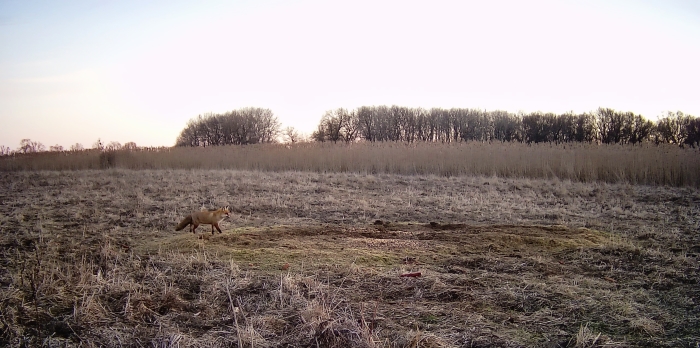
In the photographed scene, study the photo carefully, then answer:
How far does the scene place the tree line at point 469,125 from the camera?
98.0 ft

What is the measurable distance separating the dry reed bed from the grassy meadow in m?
2.26

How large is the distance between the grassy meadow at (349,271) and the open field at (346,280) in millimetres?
16

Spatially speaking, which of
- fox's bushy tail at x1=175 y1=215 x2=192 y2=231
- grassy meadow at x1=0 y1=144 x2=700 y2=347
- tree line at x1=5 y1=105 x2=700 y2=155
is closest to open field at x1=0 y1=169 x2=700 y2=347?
grassy meadow at x1=0 y1=144 x2=700 y2=347

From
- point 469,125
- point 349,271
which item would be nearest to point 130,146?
point 349,271

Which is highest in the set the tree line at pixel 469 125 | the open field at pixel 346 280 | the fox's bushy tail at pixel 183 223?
the tree line at pixel 469 125

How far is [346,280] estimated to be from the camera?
11.7ft

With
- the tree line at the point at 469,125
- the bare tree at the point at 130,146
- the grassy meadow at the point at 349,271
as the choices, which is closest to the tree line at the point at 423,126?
the tree line at the point at 469,125

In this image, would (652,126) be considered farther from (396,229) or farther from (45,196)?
(45,196)

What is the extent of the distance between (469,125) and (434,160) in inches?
954

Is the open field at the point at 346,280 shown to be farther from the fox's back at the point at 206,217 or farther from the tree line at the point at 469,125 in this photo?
the tree line at the point at 469,125

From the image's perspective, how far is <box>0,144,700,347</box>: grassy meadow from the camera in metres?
2.71

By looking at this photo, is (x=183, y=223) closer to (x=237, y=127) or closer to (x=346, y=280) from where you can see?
(x=346, y=280)

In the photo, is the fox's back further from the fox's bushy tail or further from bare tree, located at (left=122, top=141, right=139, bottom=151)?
bare tree, located at (left=122, top=141, right=139, bottom=151)

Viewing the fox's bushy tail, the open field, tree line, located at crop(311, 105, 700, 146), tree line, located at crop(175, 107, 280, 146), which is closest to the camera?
the open field
